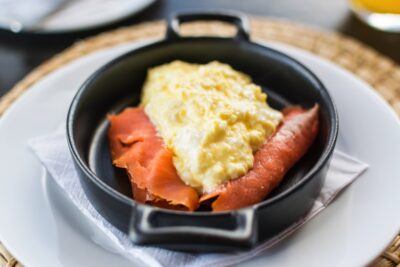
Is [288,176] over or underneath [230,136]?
underneath

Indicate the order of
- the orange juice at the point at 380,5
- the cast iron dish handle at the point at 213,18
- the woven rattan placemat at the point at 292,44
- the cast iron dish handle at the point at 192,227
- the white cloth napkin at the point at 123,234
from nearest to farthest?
the cast iron dish handle at the point at 192,227
the white cloth napkin at the point at 123,234
the cast iron dish handle at the point at 213,18
the woven rattan placemat at the point at 292,44
the orange juice at the point at 380,5

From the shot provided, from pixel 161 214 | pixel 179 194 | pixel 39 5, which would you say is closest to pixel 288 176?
pixel 179 194

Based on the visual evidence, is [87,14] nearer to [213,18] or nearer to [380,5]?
[213,18]

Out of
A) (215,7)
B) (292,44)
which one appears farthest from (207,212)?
(215,7)

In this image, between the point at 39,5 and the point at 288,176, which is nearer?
the point at 288,176

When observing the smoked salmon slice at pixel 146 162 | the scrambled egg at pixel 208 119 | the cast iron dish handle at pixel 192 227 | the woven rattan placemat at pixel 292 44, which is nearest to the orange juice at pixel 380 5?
the woven rattan placemat at pixel 292 44

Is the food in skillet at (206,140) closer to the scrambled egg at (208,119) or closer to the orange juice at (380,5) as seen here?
the scrambled egg at (208,119)

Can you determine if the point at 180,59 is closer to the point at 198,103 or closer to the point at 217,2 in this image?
the point at 198,103
